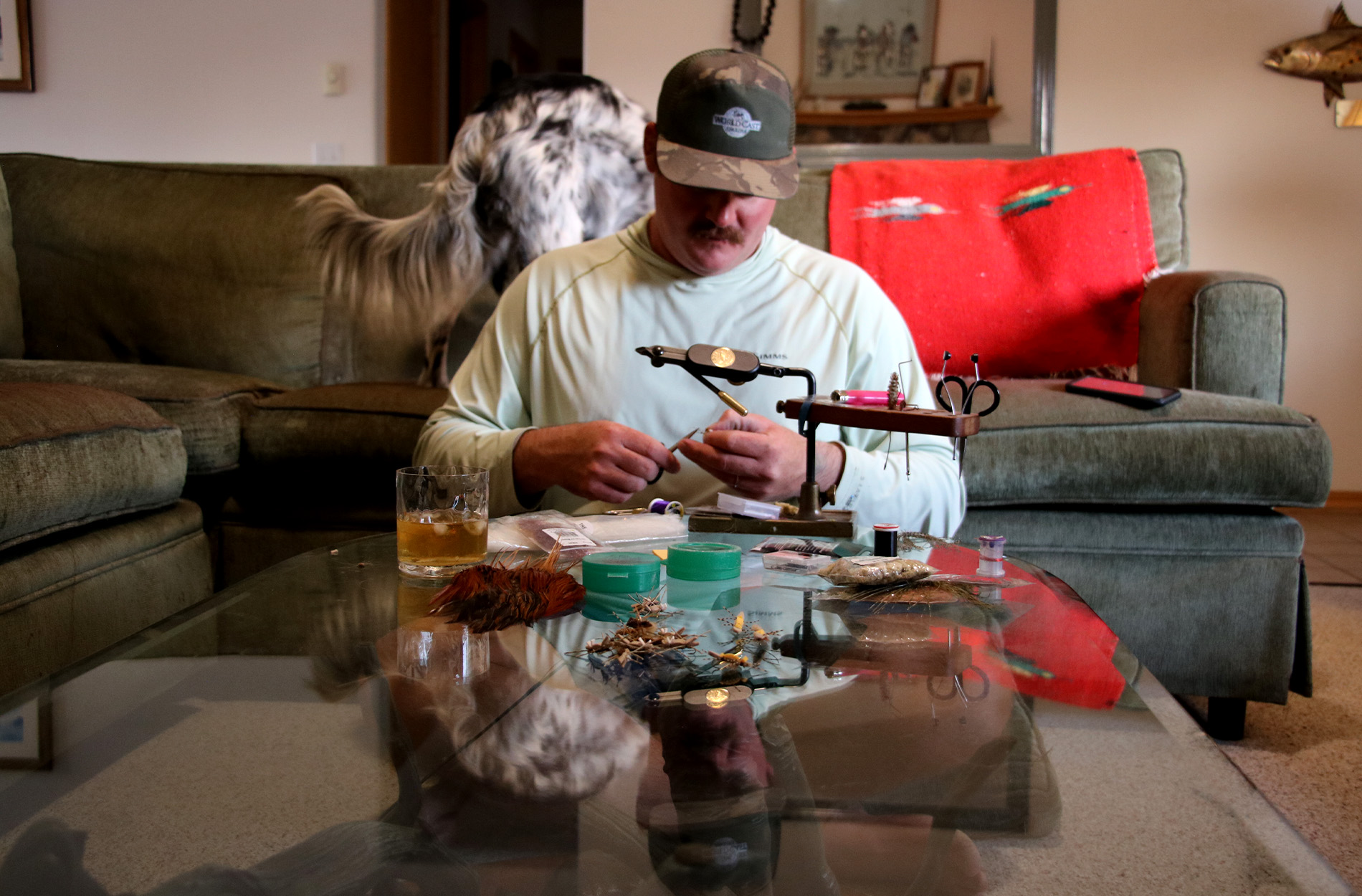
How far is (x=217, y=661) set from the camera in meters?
0.69

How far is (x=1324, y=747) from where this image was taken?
59.0 inches

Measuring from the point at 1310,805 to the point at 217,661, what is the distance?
51.1 inches

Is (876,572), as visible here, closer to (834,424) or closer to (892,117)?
(834,424)

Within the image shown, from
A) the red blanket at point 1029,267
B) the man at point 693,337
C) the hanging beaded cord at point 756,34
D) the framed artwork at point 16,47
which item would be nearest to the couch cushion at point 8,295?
the man at point 693,337

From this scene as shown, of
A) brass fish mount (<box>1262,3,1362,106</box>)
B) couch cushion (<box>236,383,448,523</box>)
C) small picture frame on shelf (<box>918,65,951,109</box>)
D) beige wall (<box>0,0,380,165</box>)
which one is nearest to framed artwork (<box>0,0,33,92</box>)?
beige wall (<box>0,0,380,165</box>)

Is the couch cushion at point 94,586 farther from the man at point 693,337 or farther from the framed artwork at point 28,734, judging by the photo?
the framed artwork at point 28,734

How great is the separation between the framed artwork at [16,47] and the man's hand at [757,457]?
12.5ft

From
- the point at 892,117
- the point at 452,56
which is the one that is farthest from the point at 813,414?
the point at 452,56

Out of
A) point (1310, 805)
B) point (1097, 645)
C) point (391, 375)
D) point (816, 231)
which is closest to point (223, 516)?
point (391, 375)

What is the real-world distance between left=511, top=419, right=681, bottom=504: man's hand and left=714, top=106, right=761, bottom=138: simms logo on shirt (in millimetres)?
383

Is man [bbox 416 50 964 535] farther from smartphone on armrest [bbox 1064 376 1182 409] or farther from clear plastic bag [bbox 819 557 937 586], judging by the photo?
smartphone on armrest [bbox 1064 376 1182 409]

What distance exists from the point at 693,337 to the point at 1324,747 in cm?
110

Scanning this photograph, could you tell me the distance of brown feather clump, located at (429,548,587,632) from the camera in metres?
0.74

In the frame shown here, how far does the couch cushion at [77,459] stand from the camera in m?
1.24
